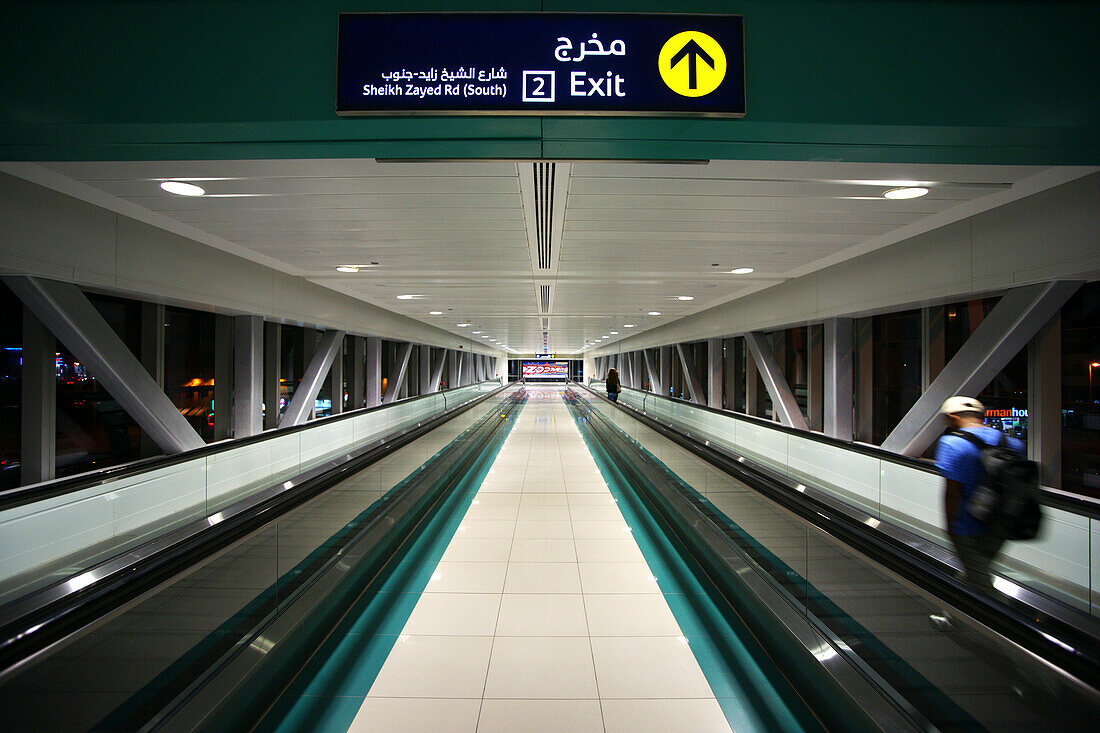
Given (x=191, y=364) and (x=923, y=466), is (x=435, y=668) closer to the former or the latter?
(x=923, y=466)

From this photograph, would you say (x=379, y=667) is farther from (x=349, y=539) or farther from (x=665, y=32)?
(x=665, y=32)

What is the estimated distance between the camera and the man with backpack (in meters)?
2.95

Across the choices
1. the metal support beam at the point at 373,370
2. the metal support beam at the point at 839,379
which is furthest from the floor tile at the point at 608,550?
the metal support beam at the point at 373,370

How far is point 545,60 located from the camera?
250cm

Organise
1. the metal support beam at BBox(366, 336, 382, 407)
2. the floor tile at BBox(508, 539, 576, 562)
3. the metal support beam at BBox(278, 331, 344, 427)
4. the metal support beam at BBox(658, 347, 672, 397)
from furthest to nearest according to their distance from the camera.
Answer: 1. the metal support beam at BBox(658, 347, 672, 397)
2. the metal support beam at BBox(366, 336, 382, 407)
3. the metal support beam at BBox(278, 331, 344, 427)
4. the floor tile at BBox(508, 539, 576, 562)

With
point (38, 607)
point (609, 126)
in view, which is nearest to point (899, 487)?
point (609, 126)

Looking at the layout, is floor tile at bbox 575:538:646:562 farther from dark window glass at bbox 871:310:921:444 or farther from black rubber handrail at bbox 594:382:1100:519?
dark window glass at bbox 871:310:921:444

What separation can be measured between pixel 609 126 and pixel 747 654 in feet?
11.7

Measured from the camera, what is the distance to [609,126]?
258cm

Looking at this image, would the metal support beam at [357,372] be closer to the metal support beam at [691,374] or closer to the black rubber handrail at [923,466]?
the metal support beam at [691,374]

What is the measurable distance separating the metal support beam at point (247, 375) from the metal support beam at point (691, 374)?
13.3 metres

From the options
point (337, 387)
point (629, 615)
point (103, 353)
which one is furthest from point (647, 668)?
point (337, 387)

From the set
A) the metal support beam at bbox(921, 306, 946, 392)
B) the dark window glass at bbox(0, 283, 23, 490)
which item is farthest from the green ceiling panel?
the metal support beam at bbox(921, 306, 946, 392)

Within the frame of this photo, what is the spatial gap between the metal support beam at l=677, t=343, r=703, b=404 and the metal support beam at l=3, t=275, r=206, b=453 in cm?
1487
